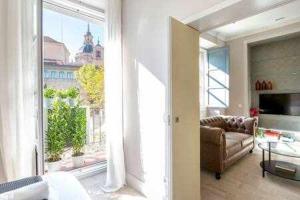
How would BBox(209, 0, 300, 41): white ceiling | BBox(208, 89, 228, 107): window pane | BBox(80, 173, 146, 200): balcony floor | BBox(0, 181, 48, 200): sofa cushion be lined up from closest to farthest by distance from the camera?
1. BBox(0, 181, 48, 200): sofa cushion
2. BBox(80, 173, 146, 200): balcony floor
3. BBox(209, 0, 300, 41): white ceiling
4. BBox(208, 89, 228, 107): window pane

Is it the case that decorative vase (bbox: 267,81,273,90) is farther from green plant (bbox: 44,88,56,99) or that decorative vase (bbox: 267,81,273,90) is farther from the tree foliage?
green plant (bbox: 44,88,56,99)

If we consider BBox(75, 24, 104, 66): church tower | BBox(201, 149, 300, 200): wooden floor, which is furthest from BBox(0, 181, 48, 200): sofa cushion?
BBox(75, 24, 104, 66): church tower

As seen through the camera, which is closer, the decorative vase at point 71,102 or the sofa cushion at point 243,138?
Answer: the decorative vase at point 71,102

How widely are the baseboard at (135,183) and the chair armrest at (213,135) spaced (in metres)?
1.17

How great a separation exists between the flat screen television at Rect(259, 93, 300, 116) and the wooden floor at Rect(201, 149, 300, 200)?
2923mm

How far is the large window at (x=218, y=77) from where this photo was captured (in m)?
5.43

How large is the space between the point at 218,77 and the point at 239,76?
1.91 feet

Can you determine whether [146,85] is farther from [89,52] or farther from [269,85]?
[269,85]

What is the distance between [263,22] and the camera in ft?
14.6

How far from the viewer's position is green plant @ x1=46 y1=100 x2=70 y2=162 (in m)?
2.49

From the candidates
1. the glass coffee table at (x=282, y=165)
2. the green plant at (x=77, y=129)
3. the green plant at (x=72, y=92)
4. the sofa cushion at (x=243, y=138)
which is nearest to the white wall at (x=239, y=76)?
the sofa cushion at (x=243, y=138)

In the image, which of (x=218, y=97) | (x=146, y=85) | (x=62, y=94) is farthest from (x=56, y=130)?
(x=218, y=97)

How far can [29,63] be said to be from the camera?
6.22 ft

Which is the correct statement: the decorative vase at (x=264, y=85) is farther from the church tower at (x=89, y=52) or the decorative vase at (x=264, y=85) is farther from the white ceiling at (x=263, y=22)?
the church tower at (x=89, y=52)
